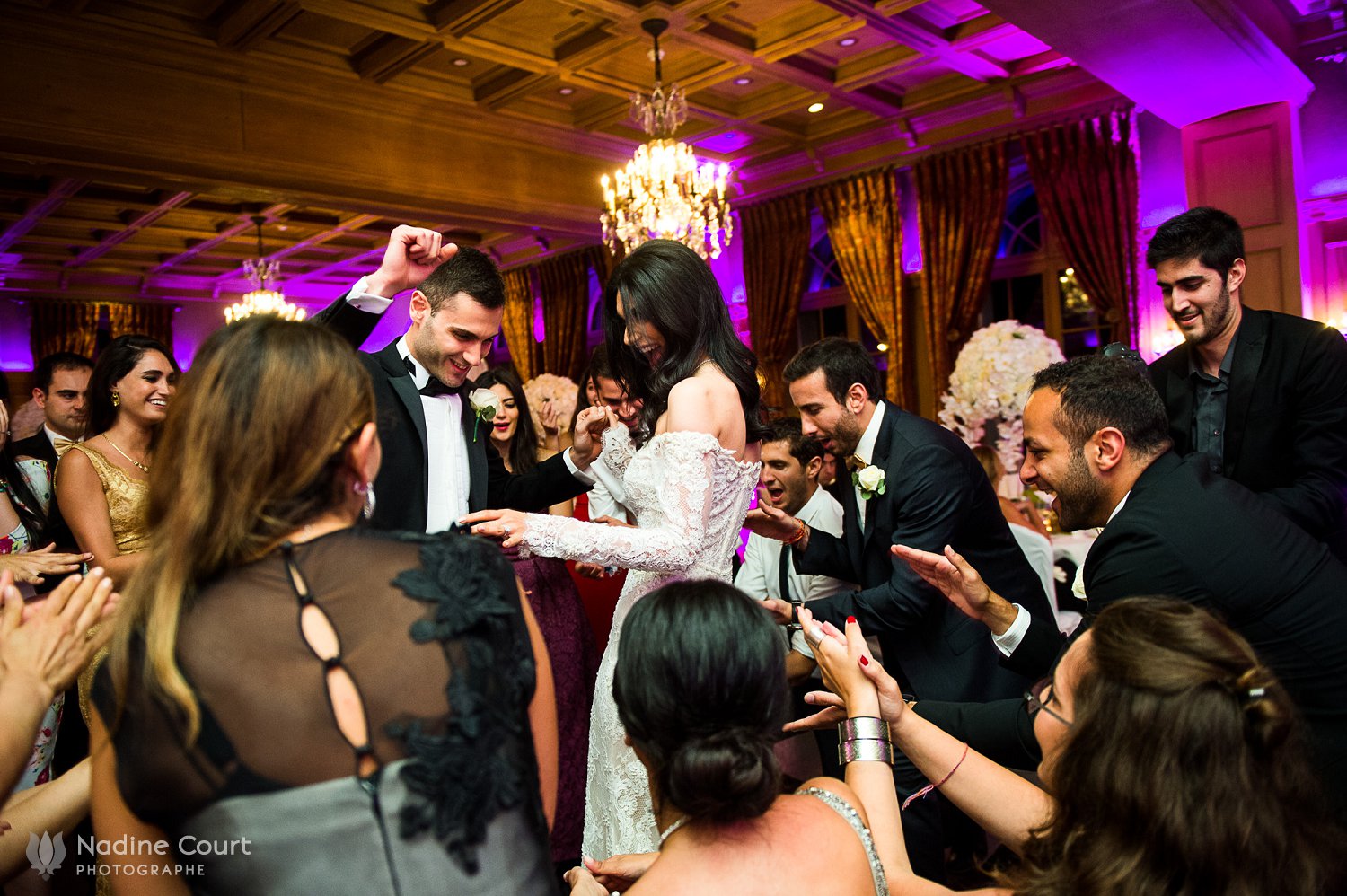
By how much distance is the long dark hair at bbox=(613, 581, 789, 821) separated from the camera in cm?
120

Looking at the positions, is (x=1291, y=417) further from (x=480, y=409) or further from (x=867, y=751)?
(x=480, y=409)

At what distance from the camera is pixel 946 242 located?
8523 mm

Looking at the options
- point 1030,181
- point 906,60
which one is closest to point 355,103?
point 906,60

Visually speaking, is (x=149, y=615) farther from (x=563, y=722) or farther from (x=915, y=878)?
(x=563, y=722)

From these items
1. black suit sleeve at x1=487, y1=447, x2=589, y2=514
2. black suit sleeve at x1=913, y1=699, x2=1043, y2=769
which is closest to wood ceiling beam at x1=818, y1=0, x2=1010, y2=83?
black suit sleeve at x1=487, y1=447, x2=589, y2=514

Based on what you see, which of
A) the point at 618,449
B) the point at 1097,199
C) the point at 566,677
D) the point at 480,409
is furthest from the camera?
the point at 1097,199

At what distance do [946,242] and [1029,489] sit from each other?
4384mm

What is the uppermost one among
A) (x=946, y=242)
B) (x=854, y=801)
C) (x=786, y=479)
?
(x=946, y=242)

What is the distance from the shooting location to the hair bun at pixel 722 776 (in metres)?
1.19

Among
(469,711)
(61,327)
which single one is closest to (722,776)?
(469,711)

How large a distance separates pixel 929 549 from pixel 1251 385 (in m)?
1.21

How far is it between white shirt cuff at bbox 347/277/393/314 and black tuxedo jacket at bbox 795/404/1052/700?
1503mm

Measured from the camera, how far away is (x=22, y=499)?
315 cm

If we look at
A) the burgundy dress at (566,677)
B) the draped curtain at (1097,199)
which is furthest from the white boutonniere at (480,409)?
the draped curtain at (1097,199)
